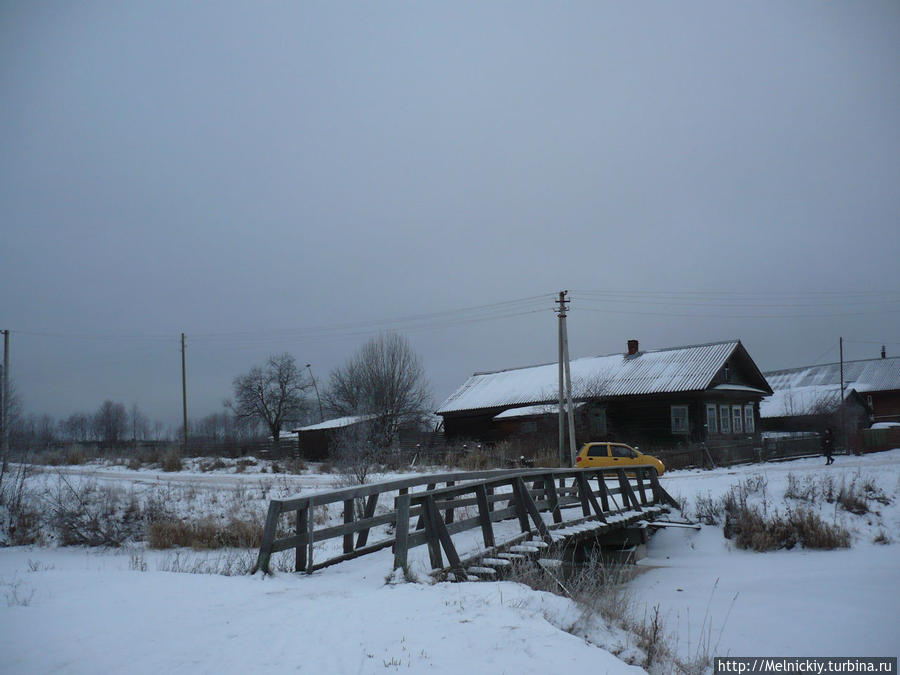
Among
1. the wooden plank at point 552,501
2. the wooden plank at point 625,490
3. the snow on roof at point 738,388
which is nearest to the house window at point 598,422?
the snow on roof at point 738,388

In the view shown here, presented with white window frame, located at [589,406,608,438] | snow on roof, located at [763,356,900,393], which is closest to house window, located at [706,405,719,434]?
white window frame, located at [589,406,608,438]

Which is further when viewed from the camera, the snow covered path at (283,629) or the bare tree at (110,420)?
the bare tree at (110,420)

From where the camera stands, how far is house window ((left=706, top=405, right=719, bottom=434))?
33.9 m

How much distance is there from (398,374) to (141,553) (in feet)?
85.5

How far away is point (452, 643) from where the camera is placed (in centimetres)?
517

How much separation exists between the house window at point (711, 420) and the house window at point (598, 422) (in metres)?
5.39

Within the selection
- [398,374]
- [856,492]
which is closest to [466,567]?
[856,492]

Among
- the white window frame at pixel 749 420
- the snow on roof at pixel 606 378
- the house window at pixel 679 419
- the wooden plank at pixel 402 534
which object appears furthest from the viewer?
the white window frame at pixel 749 420

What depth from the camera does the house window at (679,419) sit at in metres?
33.7

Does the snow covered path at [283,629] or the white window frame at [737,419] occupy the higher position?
the snow covered path at [283,629]

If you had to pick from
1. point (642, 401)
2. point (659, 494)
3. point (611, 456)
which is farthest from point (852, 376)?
point (659, 494)

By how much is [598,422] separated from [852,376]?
110 ft

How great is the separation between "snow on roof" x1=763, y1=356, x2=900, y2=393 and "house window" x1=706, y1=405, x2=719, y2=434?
25.5 metres

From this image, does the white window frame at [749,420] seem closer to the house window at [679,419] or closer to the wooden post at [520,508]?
the house window at [679,419]
